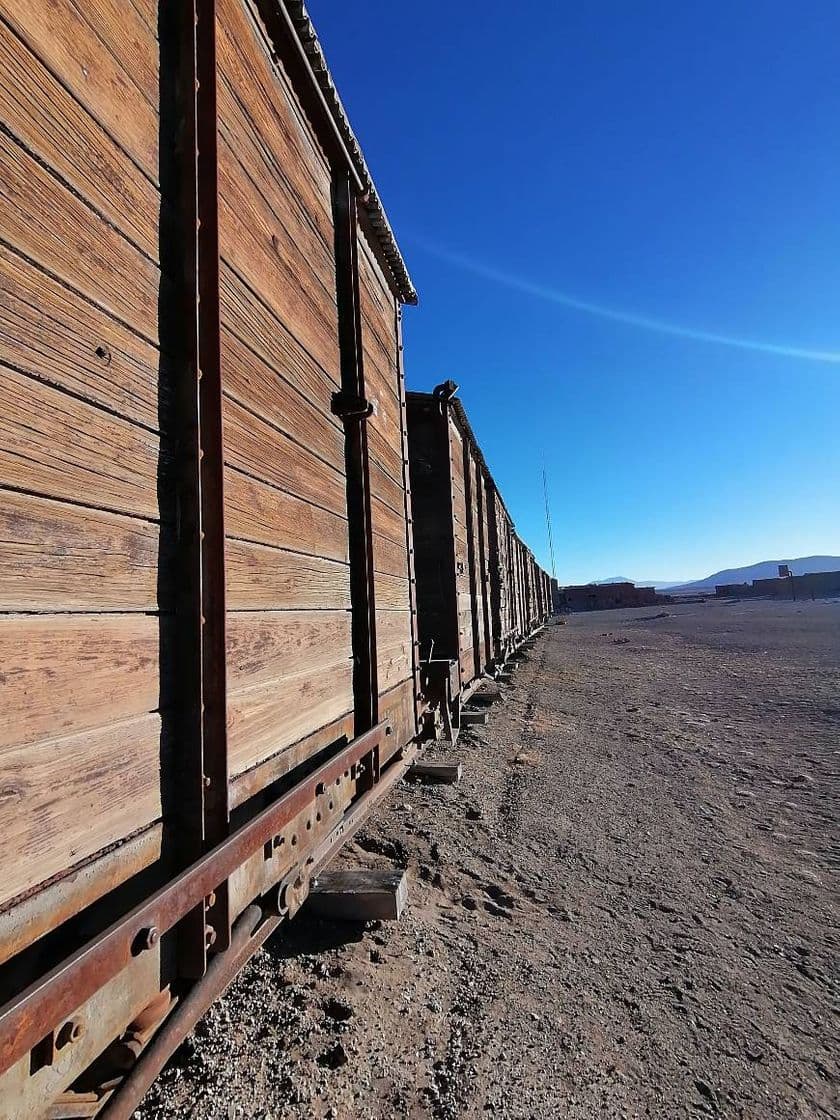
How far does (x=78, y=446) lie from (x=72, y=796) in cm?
71

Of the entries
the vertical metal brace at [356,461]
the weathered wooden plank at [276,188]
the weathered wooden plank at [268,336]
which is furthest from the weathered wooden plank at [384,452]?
the weathered wooden plank at [276,188]

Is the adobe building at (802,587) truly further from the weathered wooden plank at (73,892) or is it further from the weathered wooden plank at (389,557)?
the weathered wooden plank at (73,892)

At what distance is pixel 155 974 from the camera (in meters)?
1.41

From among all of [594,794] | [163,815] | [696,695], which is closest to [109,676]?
[163,815]

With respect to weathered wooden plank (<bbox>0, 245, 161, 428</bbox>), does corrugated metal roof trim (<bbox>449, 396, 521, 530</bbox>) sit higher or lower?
higher

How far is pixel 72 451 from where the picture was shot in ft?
4.25

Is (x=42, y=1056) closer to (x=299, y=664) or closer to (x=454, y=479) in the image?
(x=299, y=664)

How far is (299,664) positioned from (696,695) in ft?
36.9

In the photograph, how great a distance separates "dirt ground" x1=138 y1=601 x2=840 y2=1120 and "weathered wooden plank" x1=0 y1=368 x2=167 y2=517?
227 centimetres

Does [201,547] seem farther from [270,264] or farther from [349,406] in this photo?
[349,406]

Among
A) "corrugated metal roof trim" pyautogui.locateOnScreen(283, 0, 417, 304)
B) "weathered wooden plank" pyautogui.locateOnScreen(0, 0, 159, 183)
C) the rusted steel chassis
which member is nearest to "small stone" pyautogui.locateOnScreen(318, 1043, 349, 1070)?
the rusted steel chassis

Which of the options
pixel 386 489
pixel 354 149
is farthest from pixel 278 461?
pixel 354 149

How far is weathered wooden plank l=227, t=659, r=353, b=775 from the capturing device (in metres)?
1.82

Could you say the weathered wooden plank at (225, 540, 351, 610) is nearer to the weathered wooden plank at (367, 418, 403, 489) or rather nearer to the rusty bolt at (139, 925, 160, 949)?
the rusty bolt at (139, 925, 160, 949)
